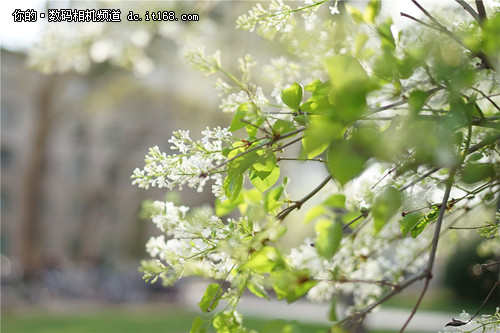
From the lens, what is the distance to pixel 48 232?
3175cm

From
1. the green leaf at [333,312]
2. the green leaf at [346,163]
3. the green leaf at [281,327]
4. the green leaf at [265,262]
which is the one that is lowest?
the green leaf at [281,327]

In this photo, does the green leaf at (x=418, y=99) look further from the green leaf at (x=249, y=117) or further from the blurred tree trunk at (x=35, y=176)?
the blurred tree trunk at (x=35, y=176)

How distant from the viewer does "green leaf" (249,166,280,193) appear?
106 cm

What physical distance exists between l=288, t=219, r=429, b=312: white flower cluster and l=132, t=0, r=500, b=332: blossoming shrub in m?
0.02

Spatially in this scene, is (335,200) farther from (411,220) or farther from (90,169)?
(90,169)

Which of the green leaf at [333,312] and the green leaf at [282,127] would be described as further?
the green leaf at [282,127]

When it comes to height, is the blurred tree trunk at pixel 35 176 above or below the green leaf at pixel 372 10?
above

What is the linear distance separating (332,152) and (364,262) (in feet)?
3.02

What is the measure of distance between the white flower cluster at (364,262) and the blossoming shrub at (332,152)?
0.08 ft

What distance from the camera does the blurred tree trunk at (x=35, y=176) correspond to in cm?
1594

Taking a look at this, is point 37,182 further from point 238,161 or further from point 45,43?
point 238,161

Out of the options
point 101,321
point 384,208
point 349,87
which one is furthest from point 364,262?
point 101,321

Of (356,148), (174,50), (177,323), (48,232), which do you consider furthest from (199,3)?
(48,232)

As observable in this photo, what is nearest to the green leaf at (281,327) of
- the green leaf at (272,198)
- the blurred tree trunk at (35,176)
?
the green leaf at (272,198)
